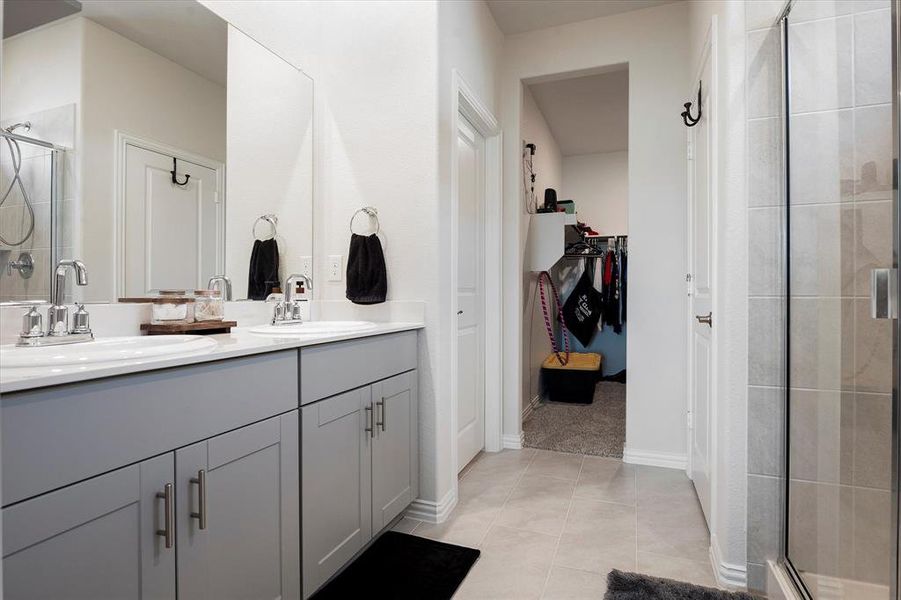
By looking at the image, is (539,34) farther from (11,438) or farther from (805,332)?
(11,438)

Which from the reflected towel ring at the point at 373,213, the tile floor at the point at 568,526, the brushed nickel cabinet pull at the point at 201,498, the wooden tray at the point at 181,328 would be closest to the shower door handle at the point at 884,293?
the tile floor at the point at 568,526

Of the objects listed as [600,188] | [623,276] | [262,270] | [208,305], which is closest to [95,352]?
[208,305]

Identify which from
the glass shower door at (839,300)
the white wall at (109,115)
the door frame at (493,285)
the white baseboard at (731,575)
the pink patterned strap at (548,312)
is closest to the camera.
A: the glass shower door at (839,300)

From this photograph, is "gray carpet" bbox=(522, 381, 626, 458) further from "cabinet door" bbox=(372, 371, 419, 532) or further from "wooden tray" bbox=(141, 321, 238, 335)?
"wooden tray" bbox=(141, 321, 238, 335)

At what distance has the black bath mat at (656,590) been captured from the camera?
63.9 inches

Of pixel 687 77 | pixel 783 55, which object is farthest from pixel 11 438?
pixel 687 77

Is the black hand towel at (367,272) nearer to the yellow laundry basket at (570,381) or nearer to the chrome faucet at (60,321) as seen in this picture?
the chrome faucet at (60,321)

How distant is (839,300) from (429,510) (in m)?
1.69

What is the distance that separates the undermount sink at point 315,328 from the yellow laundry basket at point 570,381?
2566 mm

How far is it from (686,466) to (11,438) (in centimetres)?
294

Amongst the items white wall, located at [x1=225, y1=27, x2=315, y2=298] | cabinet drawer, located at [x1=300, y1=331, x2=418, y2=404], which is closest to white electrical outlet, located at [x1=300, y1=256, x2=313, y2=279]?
white wall, located at [x1=225, y1=27, x2=315, y2=298]

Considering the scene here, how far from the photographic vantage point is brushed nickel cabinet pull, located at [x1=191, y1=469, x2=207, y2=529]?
1.11 metres

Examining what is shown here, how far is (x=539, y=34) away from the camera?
3145 mm

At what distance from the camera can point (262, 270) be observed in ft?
6.98
